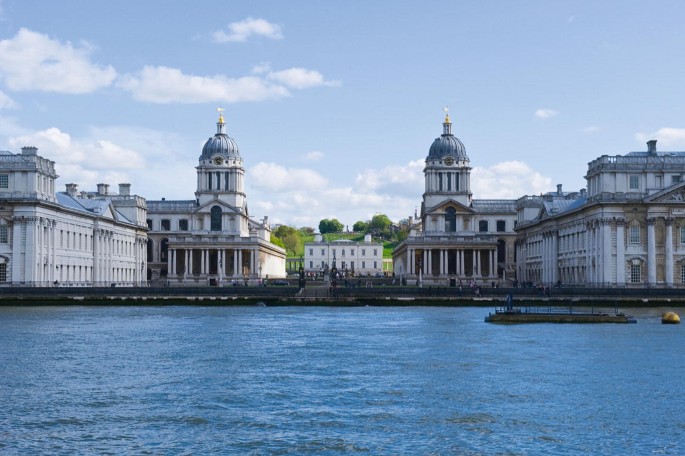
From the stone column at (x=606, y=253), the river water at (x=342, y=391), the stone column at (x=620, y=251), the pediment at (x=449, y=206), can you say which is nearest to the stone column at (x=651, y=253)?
the stone column at (x=620, y=251)

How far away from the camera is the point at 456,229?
470ft

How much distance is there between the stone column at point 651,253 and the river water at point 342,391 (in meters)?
35.7

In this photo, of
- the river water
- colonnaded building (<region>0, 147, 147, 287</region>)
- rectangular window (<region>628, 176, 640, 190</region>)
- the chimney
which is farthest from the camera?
the chimney

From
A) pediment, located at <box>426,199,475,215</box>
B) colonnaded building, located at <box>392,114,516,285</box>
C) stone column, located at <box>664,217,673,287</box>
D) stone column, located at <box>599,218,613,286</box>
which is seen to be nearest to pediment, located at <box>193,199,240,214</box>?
colonnaded building, located at <box>392,114,516,285</box>

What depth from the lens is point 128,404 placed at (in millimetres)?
30156

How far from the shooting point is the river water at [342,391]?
25156 mm

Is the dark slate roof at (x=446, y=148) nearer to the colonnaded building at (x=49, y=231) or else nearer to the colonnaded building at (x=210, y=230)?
the colonnaded building at (x=210, y=230)

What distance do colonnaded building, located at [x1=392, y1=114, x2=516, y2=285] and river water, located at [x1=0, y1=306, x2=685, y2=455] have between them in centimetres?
8318

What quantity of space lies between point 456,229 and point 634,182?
5242 cm

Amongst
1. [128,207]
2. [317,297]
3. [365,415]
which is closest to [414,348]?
[365,415]

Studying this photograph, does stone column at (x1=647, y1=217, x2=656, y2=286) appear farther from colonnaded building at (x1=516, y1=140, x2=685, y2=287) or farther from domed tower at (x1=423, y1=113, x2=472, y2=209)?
domed tower at (x1=423, y1=113, x2=472, y2=209)

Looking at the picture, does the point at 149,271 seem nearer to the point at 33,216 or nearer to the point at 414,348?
the point at 33,216

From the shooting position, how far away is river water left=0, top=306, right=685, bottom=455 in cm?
2516

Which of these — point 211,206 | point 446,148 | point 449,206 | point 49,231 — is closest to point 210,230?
point 211,206
